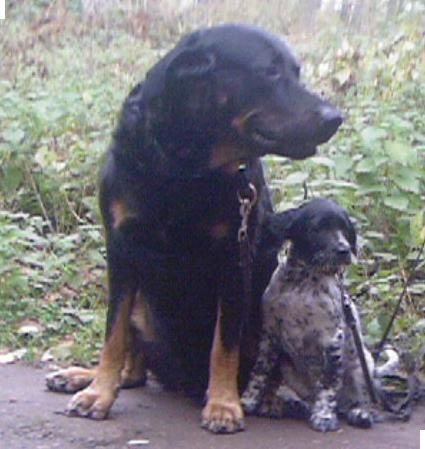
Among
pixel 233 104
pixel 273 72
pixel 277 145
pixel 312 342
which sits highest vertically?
pixel 273 72

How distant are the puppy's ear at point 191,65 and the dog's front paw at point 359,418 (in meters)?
1.42

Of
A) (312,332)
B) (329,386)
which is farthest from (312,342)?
(329,386)

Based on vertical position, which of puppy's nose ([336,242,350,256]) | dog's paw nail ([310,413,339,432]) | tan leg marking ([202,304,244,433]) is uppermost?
puppy's nose ([336,242,350,256])

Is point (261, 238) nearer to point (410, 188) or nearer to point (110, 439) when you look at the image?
point (110, 439)

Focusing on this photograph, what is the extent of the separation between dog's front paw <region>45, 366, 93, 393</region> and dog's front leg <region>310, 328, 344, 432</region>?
3.33 feet

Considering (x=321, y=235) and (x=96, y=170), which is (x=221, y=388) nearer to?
(x=321, y=235)

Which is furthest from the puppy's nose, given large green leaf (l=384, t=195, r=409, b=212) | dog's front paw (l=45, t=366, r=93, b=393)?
large green leaf (l=384, t=195, r=409, b=212)

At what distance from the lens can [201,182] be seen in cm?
490

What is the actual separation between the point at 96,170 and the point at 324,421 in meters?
3.91

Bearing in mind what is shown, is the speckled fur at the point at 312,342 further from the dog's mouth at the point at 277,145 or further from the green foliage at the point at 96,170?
the green foliage at the point at 96,170

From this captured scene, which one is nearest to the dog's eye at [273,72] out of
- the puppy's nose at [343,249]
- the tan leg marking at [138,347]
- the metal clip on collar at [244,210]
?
the metal clip on collar at [244,210]

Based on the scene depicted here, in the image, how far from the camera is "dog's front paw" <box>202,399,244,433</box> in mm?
4926

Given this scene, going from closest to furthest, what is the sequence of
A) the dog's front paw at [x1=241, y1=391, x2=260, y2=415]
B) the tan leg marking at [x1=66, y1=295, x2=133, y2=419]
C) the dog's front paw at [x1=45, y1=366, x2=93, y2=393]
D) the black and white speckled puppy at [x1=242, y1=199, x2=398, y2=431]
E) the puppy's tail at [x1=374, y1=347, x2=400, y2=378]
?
the black and white speckled puppy at [x1=242, y1=199, x2=398, y2=431]
the tan leg marking at [x1=66, y1=295, x2=133, y2=419]
the dog's front paw at [x1=241, y1=391, x2=260, y2=415]
the dog's front paw at [x1=45, y1=366, x2=93, y2=393]
the puppy's tail at [x1=374, y1=347, x2=400, y2=378]

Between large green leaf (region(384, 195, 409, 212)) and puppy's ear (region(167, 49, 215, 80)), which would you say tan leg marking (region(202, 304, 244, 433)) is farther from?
large green leaf (region(384, 195, 409, 212))
